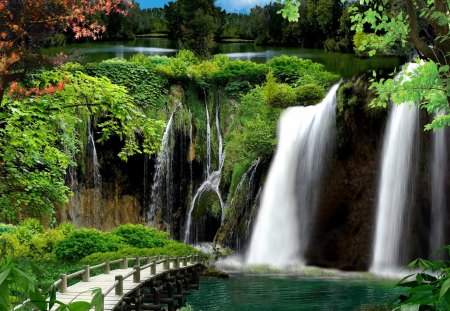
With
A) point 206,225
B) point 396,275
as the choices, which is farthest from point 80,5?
point 206,225

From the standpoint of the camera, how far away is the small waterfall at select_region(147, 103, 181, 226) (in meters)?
32.7

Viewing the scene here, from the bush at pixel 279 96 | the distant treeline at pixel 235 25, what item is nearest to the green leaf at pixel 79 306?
the bush at pixel 279 96

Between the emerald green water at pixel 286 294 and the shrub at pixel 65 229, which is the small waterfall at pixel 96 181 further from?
the emerald green water at pixel 286 294

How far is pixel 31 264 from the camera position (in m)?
2.12

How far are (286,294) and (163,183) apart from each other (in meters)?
15.1

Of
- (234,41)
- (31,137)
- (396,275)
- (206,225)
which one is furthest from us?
(234,41)

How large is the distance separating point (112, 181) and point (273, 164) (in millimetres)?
8829

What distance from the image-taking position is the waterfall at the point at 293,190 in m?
27.3

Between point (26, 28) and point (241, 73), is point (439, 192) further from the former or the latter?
point (26, 28)

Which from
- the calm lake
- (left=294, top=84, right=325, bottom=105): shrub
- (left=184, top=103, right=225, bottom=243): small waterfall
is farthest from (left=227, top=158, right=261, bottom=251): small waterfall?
the calm lake

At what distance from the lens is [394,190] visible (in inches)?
971

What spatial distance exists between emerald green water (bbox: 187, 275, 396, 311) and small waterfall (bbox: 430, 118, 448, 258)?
3512mm

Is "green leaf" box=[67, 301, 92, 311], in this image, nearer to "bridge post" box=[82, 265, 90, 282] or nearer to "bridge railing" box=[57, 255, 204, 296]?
"bridge railing" box=[57, 255, 204, 296]

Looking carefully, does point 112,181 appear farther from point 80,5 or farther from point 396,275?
point 80,5
